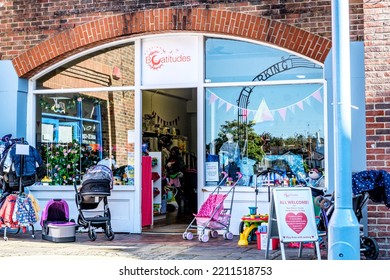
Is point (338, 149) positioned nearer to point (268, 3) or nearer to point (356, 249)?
point (356, 249)

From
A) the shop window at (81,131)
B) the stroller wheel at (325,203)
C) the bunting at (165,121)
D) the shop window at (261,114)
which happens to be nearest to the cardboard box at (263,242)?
the stroller wheel at (325,203)

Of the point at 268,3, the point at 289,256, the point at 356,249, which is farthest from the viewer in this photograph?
the point at 268,3

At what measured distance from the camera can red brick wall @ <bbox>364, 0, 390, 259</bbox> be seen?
9094mm

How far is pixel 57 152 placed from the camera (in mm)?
12234

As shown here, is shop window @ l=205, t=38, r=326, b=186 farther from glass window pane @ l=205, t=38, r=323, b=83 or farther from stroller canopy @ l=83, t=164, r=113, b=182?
stroller canopy @ l=83, t=164, r=113, b=182

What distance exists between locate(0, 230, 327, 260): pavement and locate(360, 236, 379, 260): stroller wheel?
0.53 metres

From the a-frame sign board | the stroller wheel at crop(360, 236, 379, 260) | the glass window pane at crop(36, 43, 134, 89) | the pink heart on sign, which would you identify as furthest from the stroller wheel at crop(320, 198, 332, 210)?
the glass window pane at crop(36, 43, 134, 89)

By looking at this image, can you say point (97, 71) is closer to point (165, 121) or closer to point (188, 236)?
point (188, 236)

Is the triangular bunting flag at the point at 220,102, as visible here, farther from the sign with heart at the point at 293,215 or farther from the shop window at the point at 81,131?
the sign with heart at the point at 293,215

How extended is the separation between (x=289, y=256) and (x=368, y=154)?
1804mm

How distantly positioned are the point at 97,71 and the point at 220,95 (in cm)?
234

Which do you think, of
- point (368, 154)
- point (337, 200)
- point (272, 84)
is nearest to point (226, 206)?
point (272, 84)

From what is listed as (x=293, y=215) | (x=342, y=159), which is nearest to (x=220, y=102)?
(x=293, y=215)

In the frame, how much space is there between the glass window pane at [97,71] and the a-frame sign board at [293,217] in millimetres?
4499
